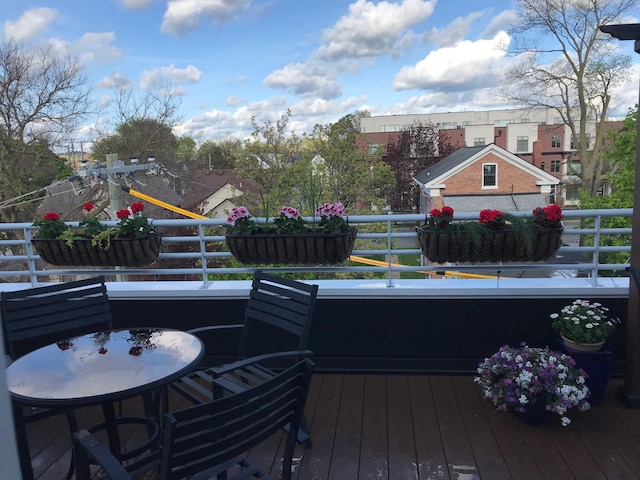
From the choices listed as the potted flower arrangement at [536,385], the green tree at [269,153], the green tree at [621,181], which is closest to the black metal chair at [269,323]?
the potted flower arrangement at [536,385]

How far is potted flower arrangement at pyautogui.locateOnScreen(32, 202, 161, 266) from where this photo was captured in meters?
→ 3.14

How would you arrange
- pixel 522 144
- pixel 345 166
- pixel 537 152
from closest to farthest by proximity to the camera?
pixel 345 166 → pixel 537 152 → pixel 522 144

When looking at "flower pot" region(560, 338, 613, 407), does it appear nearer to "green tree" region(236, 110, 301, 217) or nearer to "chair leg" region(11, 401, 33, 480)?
"chair leg" region(11, 401, 33, 480)

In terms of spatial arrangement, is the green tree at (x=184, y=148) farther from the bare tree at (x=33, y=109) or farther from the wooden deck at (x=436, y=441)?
the wooden deck at (x=436, y=441)

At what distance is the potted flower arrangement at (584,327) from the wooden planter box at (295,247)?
1.29 meters

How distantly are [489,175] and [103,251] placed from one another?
21264 mm

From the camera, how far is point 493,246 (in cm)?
288

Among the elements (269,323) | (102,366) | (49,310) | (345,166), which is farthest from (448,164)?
(102,366)

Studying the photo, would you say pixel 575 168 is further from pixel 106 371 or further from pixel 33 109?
pixel 106 371

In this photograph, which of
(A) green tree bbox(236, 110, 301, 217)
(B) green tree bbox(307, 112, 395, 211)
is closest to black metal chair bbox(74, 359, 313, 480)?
(A) green tree bbox(236, 110, 301, 217)

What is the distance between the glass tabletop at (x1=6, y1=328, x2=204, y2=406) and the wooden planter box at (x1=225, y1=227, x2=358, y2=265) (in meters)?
0.81

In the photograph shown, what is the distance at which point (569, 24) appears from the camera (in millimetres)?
16625

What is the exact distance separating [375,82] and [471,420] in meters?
5.52

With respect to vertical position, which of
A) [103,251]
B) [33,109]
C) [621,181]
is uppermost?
[33,109]
